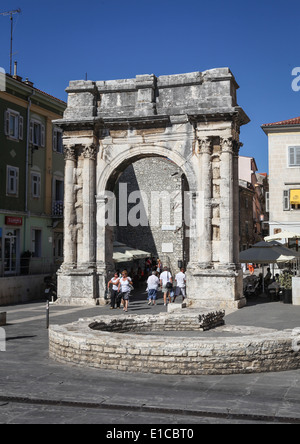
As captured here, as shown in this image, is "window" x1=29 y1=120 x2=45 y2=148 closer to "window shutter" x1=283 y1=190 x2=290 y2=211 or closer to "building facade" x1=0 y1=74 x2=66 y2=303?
"building facade" x1=0 y1=74 x2=66 y2=303

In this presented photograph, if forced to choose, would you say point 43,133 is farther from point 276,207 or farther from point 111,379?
point 111,379

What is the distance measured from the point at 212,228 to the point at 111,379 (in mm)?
13872

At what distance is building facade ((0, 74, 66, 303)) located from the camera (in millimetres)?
28703

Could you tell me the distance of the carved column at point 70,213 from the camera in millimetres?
24125

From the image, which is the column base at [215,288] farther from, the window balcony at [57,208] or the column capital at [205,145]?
the window balcony at [57,208]

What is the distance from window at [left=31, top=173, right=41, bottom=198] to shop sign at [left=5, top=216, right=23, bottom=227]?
6.77 ft

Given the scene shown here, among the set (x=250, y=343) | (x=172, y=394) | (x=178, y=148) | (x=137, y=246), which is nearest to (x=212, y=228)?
(x=178, y=148)

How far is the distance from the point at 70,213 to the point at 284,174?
56.4 ft

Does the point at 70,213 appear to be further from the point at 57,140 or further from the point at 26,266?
the point at 57,140

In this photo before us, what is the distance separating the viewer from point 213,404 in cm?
772

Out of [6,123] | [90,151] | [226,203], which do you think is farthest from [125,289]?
[6,123]

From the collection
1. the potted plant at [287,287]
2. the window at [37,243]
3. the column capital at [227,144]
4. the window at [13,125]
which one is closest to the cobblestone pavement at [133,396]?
the column capital at [227,144]

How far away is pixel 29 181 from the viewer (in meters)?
30.8

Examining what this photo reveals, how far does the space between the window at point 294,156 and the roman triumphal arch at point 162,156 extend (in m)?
13.5
